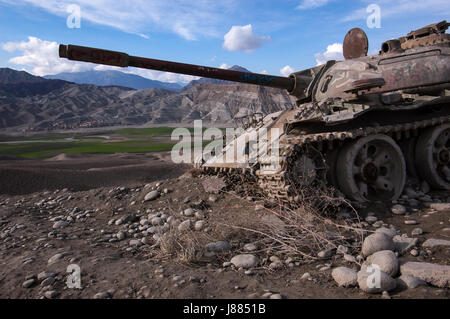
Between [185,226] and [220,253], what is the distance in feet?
3.59

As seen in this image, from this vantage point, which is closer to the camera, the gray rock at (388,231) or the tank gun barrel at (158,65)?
the gray rock at (388,231)

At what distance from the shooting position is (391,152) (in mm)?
6145

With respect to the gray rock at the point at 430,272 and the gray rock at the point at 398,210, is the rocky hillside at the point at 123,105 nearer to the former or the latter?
the gray rock at the point at 398,210

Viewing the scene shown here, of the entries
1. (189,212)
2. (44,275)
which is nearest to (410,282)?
(44,275)

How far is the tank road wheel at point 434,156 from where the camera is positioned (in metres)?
6.57

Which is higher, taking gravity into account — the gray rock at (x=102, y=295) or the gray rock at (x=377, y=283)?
the gray rock at (x=377, y=283)

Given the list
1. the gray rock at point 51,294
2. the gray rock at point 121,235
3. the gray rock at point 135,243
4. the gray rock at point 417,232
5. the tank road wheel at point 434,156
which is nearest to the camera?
the gray rock at point 51,294

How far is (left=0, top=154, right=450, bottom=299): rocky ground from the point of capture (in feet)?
10.5

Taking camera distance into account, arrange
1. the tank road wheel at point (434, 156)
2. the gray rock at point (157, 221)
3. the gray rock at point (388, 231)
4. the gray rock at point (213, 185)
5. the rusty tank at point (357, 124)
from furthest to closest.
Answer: the gray rock at point (213, 185) → the tank road wheel at point (434, 156) → the gray rock at point (157, 221) → the rusty tank at point (357, 124) → the gray rock at point (388, 231)

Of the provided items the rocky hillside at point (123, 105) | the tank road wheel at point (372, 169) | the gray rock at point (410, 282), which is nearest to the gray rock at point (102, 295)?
the gray rock at point (410, 282)

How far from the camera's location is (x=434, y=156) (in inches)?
267

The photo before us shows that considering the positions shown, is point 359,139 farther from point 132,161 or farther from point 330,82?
point 132,161

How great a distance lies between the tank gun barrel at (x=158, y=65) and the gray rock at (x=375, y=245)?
392 cm
